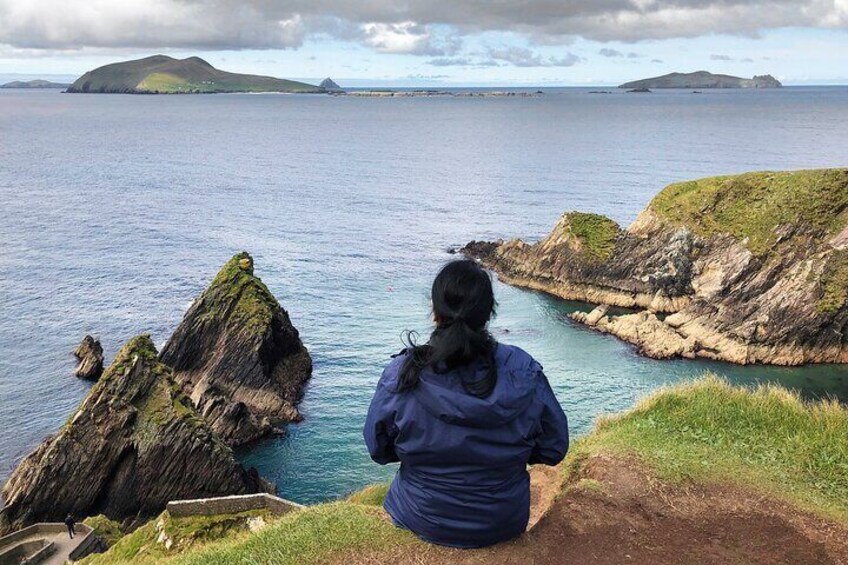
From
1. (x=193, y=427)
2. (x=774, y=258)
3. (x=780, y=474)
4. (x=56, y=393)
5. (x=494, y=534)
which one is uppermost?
(x=494, y=534)

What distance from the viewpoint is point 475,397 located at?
766cm

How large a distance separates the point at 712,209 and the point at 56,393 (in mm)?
59098

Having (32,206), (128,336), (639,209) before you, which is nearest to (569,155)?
(639,209)

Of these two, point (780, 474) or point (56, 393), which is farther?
point (56, 393)

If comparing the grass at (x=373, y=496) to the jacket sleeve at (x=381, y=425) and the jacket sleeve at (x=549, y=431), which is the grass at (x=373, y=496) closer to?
the jacket sleeve at (x=381, y=425)

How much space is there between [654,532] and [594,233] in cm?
6186

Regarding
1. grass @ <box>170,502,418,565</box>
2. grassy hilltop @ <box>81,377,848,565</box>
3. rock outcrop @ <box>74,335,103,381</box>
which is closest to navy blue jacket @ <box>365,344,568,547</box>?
grassy hilltop @ <box>81,377,848,565</box>

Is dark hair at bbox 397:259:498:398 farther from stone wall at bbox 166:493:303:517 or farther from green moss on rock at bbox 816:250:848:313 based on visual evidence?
green moss on rock at bbox 816:250:848:313

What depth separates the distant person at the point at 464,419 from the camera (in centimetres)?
759

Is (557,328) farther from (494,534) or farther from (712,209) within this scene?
(494,534)

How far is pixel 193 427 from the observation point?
3316 centimetres

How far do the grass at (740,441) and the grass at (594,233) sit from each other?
51459mm

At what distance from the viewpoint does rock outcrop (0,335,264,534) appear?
3238 cm

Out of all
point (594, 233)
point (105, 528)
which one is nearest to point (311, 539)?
point (105, 528)
